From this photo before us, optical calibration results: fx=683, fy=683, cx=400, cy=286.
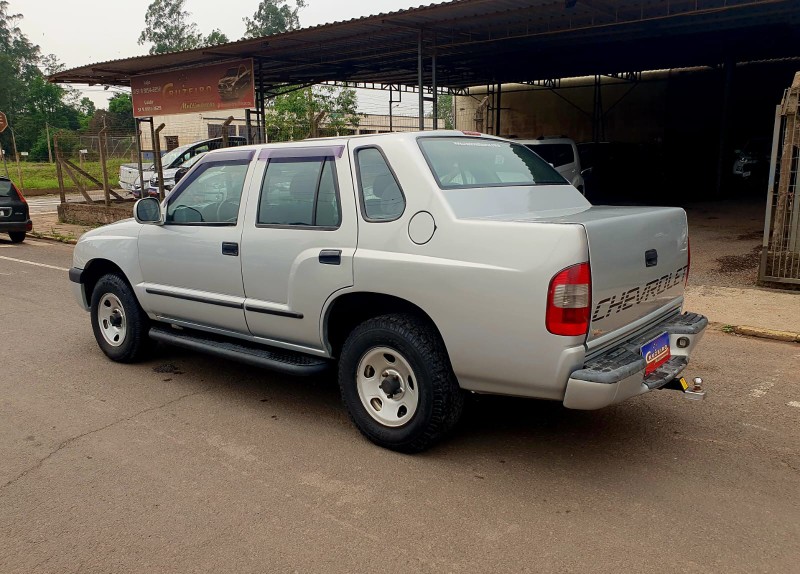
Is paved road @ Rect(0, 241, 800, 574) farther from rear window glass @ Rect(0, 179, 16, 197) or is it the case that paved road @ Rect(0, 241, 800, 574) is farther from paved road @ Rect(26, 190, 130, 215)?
paved road @ Rect(26, 190, 130, 215)

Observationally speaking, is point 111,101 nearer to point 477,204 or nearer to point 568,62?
point 568,62

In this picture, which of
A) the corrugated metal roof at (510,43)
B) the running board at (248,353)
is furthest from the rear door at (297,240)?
the corrugated metal roof at (510,43)

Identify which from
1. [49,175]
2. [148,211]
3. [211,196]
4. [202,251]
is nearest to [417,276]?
[202,251]

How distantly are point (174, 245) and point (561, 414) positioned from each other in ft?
10.0

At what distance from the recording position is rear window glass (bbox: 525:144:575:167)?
13898mm

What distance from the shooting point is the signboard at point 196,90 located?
15398 mm

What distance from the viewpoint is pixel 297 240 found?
433cm

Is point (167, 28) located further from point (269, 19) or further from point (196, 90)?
point (196, 90)

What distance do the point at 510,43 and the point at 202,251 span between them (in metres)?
12.5

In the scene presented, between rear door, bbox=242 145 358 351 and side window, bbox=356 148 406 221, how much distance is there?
0.30 ft

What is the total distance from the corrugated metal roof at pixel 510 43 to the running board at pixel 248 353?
7.38 m

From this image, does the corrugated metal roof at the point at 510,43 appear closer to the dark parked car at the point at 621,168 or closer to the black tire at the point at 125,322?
the dark parked car at the point at 621,168

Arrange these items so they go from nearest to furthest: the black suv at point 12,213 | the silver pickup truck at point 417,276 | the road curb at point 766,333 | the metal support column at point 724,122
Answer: the silver pickup truck at point 417,276, the road curb at point 766,333, the black suv at point 12,213, the metal support column at point 724,122

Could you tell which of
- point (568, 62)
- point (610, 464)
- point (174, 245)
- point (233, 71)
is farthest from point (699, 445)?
point (568, 62)
